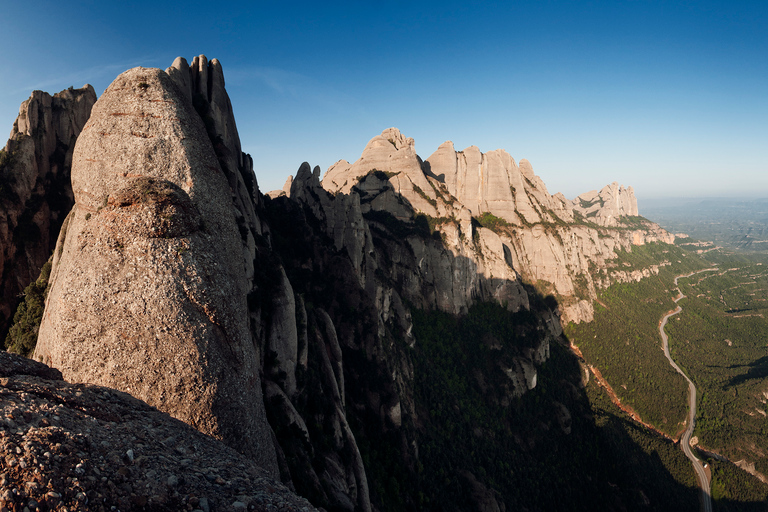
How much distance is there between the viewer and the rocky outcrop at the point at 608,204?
152m

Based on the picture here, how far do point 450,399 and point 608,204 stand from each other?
526 feet

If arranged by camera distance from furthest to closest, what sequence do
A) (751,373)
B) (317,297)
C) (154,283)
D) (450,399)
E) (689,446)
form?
1. (751,373)
2. (689,446)
3. (450,399)
4. (317,297)
5. (154,283)

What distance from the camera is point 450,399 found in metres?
48.5

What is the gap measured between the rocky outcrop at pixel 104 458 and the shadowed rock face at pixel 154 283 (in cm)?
185

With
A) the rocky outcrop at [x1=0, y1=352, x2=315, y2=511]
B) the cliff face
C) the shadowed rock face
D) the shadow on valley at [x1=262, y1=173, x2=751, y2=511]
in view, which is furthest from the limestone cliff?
the rocky outcrop at [x1=0, y1=352, x2=315, y2=511]

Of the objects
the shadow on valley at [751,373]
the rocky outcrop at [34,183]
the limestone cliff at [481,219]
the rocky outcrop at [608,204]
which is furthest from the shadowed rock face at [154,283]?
the rocky outcrop at [608,204]

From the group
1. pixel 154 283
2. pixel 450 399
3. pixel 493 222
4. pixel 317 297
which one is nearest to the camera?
pixel 154 283

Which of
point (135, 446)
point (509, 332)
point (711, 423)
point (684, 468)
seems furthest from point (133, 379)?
point (711, 423)

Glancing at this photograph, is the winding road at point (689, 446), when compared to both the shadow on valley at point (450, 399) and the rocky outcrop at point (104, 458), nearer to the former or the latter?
the shadow on valley at point (450, 399)

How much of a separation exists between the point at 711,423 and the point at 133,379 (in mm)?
96333

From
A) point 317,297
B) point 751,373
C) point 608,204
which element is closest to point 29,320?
point 317,297

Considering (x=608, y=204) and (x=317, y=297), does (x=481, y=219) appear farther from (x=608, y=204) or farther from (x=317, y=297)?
(x=608, y=204)

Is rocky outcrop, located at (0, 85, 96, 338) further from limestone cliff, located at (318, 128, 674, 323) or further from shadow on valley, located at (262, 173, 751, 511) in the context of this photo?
limestone cliff, located at (318, 128, 674, 323)

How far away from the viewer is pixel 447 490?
3756 cm
